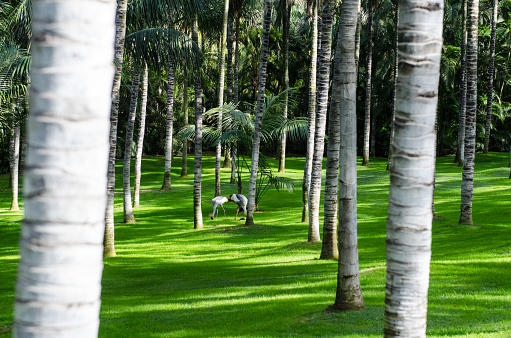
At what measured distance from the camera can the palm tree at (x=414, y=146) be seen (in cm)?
342

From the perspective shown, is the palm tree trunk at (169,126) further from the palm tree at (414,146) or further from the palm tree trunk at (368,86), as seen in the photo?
the palm tree at (414,146)

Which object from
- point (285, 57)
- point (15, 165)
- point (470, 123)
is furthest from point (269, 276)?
point (285, 57)

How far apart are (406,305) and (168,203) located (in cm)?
2425

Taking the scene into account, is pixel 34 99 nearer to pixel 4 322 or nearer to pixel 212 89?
pixel 4 322

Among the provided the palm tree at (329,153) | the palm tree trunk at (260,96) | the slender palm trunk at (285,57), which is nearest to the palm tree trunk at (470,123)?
the palm tree at (329,153)

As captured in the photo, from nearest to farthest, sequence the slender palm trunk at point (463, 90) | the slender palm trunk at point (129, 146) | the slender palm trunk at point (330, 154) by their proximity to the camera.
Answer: the slender palm trunk at point (330, 154)
the slender palm trunk at point (129, 146)
the slender palm trunk at point (463, 90)

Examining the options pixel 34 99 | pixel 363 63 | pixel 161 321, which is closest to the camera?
pixel 34 99

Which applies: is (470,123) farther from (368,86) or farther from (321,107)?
(368,86)

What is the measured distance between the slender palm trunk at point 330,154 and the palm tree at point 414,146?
605 centimetres

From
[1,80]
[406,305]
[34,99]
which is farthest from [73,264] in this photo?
[1,80]

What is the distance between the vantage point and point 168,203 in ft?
89.2

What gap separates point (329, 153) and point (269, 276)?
311 centimetres

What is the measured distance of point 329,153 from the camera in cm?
998

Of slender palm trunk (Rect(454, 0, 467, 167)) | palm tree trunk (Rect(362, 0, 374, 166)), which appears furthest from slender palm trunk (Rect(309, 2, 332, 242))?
palm tree trunk (Rect(362, 0, 374, 166))
